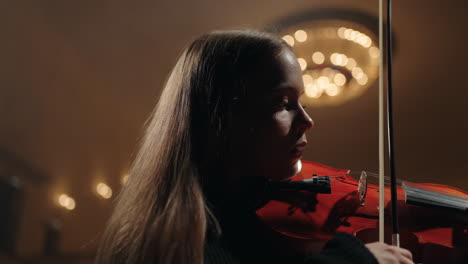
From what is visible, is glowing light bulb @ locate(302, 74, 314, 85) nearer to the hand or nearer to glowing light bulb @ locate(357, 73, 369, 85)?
glowing light bulb @ locate(357, 73, 369, 85)

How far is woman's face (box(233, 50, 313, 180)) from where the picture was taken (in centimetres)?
59

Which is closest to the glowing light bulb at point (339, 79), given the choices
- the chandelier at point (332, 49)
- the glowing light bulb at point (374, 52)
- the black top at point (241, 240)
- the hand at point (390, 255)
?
the chandelier at point (332, 49)

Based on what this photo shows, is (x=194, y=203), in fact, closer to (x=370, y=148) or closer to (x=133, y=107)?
(x=133, y=107)

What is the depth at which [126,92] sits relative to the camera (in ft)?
5.58

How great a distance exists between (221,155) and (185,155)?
5cm

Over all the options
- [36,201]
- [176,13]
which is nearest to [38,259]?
[36,201]

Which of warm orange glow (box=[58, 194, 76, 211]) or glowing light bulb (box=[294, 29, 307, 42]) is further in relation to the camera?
warm orange glow (box=[58, 194, 76, 211])

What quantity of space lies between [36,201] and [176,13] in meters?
0.99

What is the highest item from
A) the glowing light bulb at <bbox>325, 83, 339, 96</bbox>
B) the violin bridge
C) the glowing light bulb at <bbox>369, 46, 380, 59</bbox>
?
the glowing light bulb at <bbox>369, 46, 380, 59</bbox>

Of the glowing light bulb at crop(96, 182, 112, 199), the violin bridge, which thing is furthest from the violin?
the glowing light bulb at crop(96, 182, 112, 199)

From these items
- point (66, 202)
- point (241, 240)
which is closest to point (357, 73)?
point (241, 240)

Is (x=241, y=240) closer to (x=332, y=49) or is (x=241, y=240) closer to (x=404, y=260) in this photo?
(x=404, y=260)

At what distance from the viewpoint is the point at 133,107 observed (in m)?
1.77

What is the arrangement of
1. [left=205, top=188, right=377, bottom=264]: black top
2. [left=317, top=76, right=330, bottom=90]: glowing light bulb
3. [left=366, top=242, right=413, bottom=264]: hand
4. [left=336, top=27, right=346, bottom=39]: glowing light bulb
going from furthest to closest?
1. [left=317, top=76, right=330, bottom=90]: glowing light bulb
2. [left=336, top=27, right=346, bottom=39]: glowing light bulb
3. [left=205, top=188, right=377, bottom=264]: black top
4. [left=366, top=242, right=413, bottom=264]: hand
